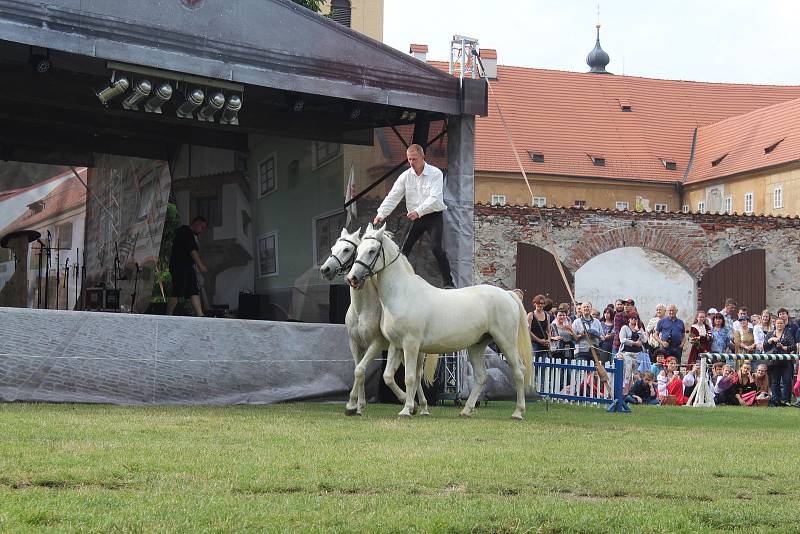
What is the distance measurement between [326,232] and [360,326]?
388 centimetres

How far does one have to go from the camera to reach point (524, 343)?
1353 cm

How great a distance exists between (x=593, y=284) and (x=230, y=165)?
21640 millimetres

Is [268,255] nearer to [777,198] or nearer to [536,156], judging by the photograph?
[536,156]

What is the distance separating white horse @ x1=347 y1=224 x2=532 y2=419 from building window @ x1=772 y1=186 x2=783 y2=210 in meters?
40.1

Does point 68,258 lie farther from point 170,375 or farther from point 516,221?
point 516,221

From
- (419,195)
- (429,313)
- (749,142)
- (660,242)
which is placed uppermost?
(749,142)

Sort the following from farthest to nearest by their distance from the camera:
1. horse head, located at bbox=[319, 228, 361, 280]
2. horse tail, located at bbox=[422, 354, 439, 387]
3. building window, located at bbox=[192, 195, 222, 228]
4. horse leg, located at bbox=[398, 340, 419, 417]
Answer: building window, located at bbox=[192, 195, 222, 228], horse tail, located at bbox=[422, 354, 439, 387], horse leg, located at bbox=[398, 340, 419, 417], horse head, located at bbox=[319, 228, 361, 280]

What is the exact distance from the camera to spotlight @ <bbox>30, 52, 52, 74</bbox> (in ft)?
41.8

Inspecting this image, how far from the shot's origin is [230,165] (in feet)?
59.2

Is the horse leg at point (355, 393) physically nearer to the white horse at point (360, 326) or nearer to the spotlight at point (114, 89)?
the white horse at point (360, 326)

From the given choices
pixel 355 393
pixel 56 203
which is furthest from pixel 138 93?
pixel 56 203

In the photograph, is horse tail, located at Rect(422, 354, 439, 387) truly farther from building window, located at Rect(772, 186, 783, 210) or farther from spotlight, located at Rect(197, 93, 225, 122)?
building window, located at Rect(772, 186, 783, 210)

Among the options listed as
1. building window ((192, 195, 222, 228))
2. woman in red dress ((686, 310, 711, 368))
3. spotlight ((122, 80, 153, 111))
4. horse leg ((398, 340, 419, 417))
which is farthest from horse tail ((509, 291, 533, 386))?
woman in red dress ((686, 310, 711, 368))

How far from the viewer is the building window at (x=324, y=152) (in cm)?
1611
